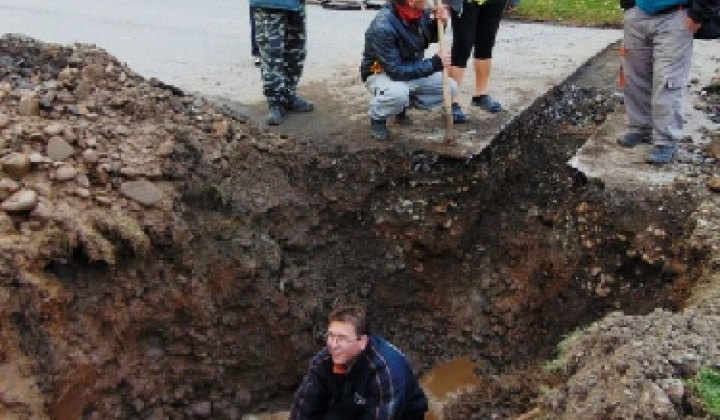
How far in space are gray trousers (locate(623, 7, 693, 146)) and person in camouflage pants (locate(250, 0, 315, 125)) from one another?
2.44 meters

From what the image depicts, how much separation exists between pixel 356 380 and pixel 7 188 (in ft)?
7.71

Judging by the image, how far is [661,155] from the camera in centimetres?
570

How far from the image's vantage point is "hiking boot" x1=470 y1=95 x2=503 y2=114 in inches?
256

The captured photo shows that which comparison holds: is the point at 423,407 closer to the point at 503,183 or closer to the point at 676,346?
the point at 676,346

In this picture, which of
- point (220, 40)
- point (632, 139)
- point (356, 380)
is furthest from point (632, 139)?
point (220, 40)

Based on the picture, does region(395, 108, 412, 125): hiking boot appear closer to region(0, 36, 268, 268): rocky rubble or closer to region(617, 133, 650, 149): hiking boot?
region(0, 36, 268, 268): rocky rubble

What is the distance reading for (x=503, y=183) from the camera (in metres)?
6.07

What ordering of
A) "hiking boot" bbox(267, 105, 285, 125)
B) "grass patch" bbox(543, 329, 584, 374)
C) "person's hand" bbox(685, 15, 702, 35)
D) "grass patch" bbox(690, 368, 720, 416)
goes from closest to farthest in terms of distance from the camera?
"grass patch" bbox(690, 368, 720, 416)
"grass patch" bbox(543, 329, 584, 374)
"person's hand" bbox(685, 15, 702, 35)
"hiking boot" bbox(267, 105, 285, 125)

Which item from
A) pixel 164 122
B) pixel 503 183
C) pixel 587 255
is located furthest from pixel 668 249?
pixel 164 122

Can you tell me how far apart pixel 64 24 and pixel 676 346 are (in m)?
7.68

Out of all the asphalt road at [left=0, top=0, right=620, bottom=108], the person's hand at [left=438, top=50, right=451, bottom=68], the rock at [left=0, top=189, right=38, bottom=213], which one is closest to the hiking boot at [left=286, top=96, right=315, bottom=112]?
the asphalt road at [left=0, top=0, right=620, bottom=108]

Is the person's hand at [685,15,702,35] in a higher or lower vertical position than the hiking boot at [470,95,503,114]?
higher

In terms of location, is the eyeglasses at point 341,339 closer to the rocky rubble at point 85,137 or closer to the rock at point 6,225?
the rocky rubble at point 85,137

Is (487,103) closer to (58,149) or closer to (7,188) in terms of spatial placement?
(58,149)
